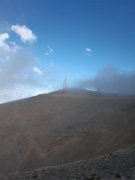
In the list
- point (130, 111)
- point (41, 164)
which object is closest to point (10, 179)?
point (41, 164)

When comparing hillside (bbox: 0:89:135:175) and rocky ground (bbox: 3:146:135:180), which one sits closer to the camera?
rocky ground (bbox: 3:146:135:180)

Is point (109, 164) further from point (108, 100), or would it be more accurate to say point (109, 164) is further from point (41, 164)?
point (108, 100)

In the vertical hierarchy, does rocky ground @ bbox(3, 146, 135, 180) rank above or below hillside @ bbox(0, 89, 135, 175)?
below

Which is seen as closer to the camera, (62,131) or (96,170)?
(96,170)

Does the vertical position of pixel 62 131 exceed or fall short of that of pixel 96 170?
it exceeds it
